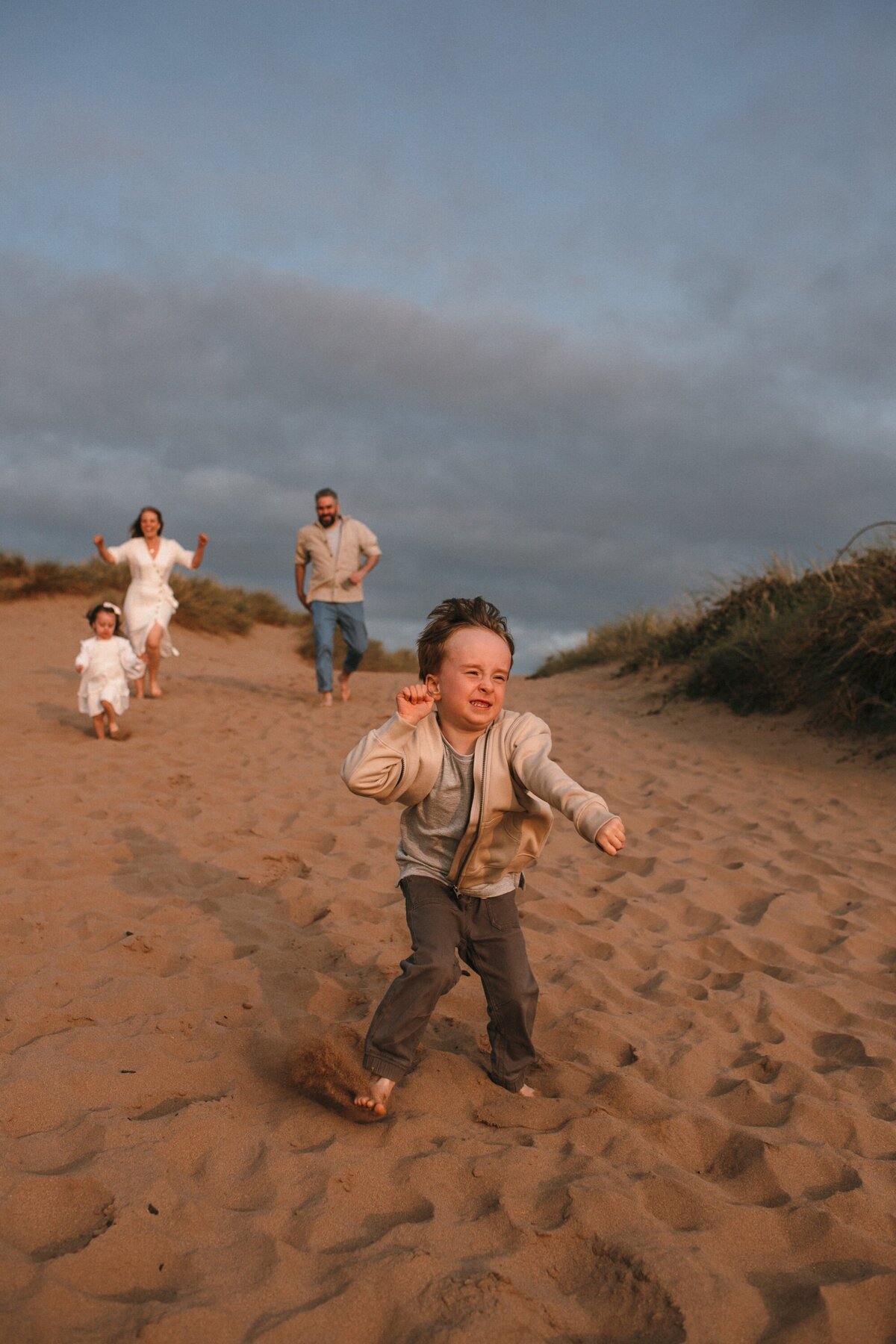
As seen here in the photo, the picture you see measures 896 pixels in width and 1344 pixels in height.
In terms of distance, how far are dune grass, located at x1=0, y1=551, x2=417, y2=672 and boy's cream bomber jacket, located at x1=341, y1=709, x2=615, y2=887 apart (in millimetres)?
14492

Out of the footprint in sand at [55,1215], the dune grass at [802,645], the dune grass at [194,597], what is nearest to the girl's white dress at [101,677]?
the dune grass at [802,645]

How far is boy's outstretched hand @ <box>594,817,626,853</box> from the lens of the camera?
2.58 metres

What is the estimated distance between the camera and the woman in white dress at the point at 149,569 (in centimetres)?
1061

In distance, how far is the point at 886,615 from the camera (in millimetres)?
8320

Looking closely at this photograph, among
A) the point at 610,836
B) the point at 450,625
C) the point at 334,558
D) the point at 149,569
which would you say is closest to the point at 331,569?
the point at 334,558

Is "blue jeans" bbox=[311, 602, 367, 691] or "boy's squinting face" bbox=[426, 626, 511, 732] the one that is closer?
"boy's squinting face" bbox=[426, 626, 511, 732]

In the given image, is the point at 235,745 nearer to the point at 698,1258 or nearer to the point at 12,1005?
the point at 12,1005

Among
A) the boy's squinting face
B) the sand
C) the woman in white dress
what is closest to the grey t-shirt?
the boy's squinting face

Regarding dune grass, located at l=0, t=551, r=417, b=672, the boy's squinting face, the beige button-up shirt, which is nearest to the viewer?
the boy's squinting face

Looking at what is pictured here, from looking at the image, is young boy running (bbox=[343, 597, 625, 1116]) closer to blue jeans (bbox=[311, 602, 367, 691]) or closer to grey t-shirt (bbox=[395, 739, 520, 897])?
grey t-shirt (bbox=[395, 739, 520, 897])

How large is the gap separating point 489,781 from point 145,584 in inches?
337

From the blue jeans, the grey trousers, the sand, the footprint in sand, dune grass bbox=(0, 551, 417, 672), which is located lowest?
the footprint in sand

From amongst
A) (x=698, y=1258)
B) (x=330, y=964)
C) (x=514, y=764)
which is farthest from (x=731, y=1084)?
(x=330, y=964)

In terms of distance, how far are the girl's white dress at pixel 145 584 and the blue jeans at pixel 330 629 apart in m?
1.59
